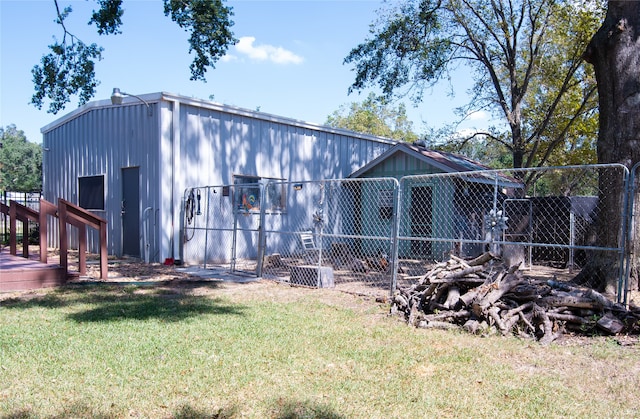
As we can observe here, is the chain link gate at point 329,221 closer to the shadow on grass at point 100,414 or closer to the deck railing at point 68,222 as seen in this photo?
the deck railing at point 68,222

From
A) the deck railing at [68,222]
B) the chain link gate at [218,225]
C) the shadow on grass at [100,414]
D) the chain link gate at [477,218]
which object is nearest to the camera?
the shadow on grass at [100,414]

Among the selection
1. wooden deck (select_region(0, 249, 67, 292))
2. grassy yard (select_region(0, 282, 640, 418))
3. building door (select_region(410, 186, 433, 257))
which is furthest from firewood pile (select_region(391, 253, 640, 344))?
building door (select_region(410, 186, 433, 257))

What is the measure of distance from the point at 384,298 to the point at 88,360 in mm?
4192

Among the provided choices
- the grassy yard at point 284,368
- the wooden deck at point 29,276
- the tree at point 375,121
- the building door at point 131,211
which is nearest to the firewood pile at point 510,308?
the grassy yard at point 284,368

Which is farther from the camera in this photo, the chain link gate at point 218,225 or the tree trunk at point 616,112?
the chain link gate at point 218,225

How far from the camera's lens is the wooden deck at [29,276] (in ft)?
25.1

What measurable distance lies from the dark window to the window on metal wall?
3740 mm

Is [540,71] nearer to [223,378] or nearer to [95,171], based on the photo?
[95,171]

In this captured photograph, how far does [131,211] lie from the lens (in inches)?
491

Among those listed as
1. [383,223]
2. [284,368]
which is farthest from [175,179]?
[284,368]

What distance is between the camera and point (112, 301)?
23.0ft

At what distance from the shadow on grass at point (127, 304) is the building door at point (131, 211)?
435 cm

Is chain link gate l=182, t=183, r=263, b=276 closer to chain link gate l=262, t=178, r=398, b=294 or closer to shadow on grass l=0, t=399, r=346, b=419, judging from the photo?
chain link gate l=262, t=178, r=398, b=294

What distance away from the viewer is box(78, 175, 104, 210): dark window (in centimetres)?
1345
